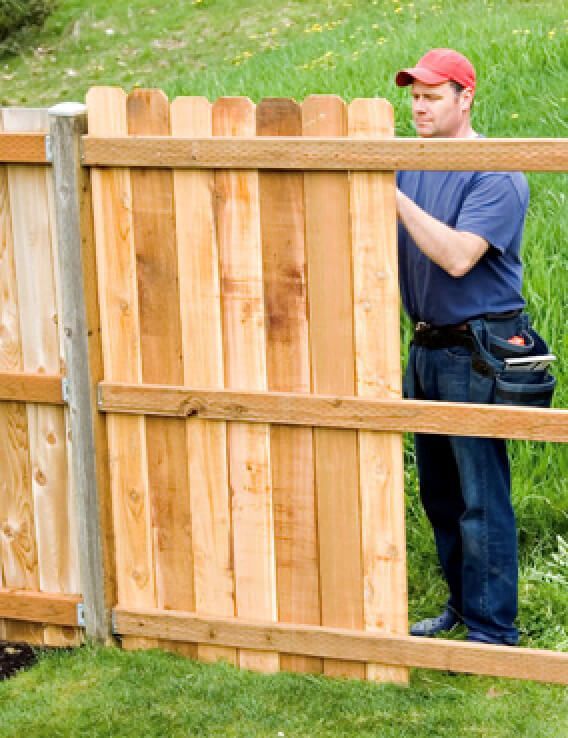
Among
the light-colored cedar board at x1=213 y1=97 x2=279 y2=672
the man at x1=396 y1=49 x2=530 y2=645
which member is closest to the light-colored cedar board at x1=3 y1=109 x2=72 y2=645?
the light-colored cedar board at x1=213 y1=97 x2=279 y2=672

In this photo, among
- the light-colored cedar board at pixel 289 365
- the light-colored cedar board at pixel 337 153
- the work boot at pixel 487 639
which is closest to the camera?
the light-colored cedar board at pixel 337 153

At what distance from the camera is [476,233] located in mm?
4355

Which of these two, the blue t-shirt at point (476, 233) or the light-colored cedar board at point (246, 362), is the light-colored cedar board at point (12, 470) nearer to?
the light-colored cedar board at point (246, 362)

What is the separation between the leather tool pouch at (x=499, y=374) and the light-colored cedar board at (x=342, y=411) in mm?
161

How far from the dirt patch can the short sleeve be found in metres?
2.10

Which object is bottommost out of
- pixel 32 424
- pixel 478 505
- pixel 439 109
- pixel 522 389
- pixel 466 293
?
pixel 478 505

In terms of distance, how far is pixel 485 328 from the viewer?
14.8ft

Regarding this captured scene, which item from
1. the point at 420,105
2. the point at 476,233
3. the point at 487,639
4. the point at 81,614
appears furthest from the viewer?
the point at 81,614

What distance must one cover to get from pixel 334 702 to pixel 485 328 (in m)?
1.25

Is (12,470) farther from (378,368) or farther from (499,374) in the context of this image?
(499,374)

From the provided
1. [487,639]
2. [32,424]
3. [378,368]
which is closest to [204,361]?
[378,368]

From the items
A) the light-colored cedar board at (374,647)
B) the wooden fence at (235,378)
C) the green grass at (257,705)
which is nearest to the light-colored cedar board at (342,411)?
the wooden fence at (235,378)

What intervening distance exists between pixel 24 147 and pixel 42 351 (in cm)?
68

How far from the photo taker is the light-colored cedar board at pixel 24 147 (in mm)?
4648
